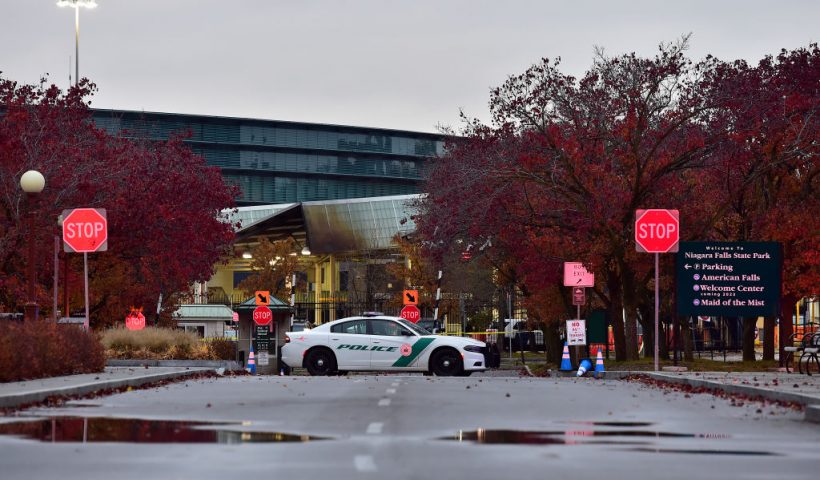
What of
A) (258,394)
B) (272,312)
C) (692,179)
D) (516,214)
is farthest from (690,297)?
(272,312)

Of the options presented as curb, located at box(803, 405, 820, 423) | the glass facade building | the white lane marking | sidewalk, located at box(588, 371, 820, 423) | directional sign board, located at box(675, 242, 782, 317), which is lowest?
sidewalk, located at box(588, 371, 820, 423)

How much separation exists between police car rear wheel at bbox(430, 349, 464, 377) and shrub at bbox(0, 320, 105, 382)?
8074 millimetres

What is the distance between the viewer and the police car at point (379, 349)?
31.9 m

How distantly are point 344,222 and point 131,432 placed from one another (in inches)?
3414

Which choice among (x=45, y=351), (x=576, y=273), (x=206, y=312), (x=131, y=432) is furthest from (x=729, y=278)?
(x=206, y=312)

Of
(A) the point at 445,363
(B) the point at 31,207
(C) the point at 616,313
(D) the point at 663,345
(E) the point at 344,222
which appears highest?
(E) the point at 344,222

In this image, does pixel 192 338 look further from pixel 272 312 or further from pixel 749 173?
pixel 749 173

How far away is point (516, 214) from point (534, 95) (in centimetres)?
353

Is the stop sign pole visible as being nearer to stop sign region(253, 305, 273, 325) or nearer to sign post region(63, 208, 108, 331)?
sign post region(63, 208, 108, 331)

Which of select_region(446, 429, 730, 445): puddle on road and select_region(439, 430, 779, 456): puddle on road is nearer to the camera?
select_region(439, 430, 779, 456): puddle on road

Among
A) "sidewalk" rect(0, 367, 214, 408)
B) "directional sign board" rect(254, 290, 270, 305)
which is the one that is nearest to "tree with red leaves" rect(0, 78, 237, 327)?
"directional sign board" rect(254, 290, 270, 305)

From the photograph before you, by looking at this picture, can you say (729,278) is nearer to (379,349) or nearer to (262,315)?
(379,349)

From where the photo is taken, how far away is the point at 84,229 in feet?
108

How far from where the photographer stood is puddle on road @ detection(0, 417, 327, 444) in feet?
38.4
